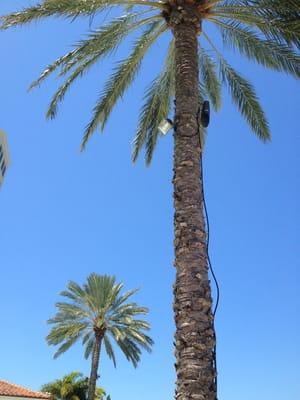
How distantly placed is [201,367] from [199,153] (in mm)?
4045

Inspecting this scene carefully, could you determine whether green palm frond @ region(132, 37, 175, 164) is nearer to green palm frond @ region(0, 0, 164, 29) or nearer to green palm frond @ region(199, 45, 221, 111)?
green palm frond @ region(199, 45, 221, 111)

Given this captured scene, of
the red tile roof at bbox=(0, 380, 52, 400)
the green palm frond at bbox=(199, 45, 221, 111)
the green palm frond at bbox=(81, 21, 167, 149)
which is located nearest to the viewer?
the green palm frond at bbox=(81, 21, 167, 149)

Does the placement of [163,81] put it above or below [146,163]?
above

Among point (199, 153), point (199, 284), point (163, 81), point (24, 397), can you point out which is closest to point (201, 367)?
point (199, 284)

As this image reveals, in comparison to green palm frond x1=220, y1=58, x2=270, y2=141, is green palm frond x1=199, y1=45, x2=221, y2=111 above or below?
above

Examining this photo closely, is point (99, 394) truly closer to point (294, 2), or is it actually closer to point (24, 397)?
point (24, 397)

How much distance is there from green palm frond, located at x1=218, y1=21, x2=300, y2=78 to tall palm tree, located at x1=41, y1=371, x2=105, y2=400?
35.1 metres

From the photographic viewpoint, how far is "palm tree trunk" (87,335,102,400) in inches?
1202

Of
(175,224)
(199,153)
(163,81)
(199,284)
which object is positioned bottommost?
(199,284)

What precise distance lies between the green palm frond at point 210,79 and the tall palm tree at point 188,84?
3 cm

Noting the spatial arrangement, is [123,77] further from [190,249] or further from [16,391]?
[16,391]

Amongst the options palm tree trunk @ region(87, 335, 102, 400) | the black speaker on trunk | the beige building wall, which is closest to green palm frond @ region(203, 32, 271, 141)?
the black speaker on trunk

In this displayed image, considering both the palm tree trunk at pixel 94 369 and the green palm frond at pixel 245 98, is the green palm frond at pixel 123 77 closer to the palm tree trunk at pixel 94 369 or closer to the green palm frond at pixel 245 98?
the green palm frond at pixel 245 98

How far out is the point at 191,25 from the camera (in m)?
10.8
